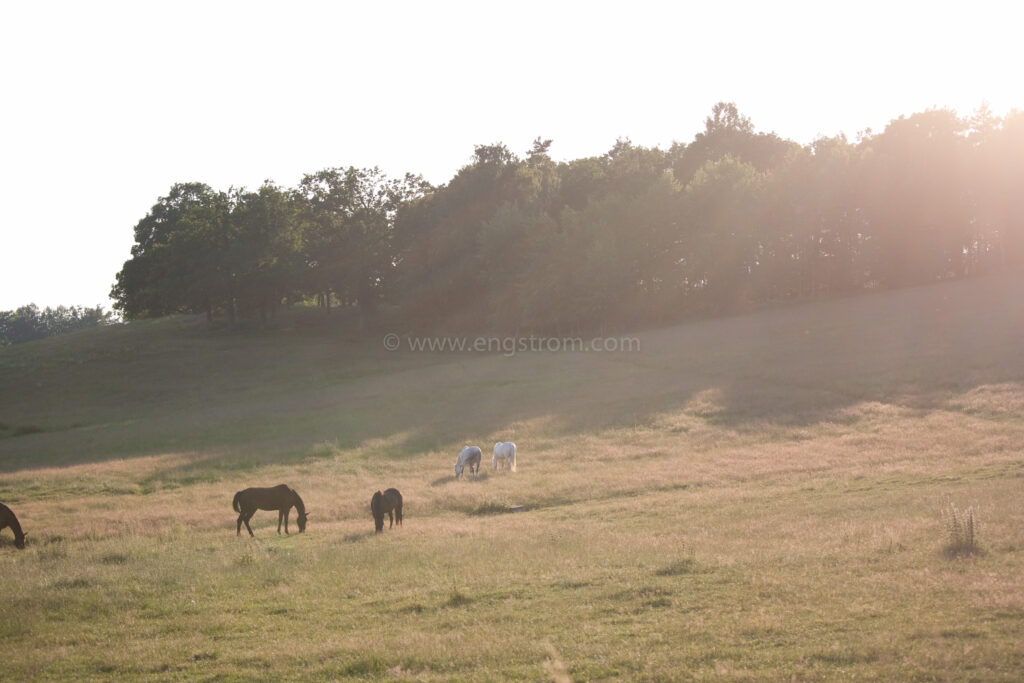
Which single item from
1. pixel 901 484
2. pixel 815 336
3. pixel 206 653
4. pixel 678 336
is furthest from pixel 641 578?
pixel 678 336

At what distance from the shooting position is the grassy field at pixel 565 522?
934cm

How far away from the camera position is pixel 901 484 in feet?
67.8

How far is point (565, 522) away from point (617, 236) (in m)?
55.3

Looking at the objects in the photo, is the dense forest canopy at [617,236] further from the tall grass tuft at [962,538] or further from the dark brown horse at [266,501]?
the tall grass tuft at [962,538]

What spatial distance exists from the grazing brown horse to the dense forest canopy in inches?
2157

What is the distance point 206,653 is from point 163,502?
17262 mm

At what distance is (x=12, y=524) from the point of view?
744 inches

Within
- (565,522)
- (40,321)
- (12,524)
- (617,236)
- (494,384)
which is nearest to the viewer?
(12,524)

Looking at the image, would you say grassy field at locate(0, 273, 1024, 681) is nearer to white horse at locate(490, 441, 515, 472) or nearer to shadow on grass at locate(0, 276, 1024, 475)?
shadow on grass at locate(0, 276, 1024, 475)

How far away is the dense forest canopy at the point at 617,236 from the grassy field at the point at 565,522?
1769 cm

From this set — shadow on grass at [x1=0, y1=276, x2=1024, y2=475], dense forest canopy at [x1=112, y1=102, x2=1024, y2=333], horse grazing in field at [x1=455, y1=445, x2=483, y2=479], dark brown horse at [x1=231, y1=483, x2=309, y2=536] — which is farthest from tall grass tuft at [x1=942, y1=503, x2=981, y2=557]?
dense forest canopy at [x1=112, y1=102, x2=1024, y2=333]

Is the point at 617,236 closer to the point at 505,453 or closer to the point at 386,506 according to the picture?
the point at 505,453

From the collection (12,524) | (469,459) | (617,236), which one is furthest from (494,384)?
(12,524)

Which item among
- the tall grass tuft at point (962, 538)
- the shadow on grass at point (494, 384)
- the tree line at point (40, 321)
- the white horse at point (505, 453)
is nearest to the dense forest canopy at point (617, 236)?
the shadow on grass at point (494, 384)
